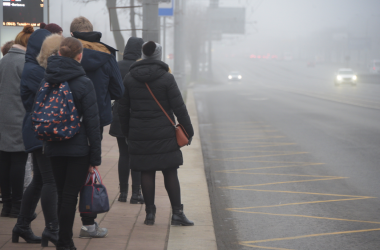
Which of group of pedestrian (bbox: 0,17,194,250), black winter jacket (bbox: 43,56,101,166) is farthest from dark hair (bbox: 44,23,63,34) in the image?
black winter jacket (bbox: 43,56,101,166)

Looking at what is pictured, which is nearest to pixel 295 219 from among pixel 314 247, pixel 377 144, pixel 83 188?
pixel 314 247

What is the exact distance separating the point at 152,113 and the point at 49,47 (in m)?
1.19

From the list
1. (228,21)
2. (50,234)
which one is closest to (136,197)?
(50,234)

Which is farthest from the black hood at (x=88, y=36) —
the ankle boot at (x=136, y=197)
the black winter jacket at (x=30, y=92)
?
the ankle boot at (x=136, y=197)

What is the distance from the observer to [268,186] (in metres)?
6.82

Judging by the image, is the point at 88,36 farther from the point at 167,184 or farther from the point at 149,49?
the point at 167,184

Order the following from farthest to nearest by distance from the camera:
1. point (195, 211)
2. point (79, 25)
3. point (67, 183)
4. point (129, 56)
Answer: point (129, 56) < point (195, 211) < point (79, 25) < point (67, 183)

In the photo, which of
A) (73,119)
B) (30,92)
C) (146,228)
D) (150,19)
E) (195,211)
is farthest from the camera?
(150,19)

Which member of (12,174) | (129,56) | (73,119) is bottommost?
(12,174)

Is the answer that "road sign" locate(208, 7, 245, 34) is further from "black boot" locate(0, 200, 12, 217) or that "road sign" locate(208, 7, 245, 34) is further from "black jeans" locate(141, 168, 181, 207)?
"black boot" locate(0, 200, 12, 217)

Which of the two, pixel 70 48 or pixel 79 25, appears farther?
pixel 79 25

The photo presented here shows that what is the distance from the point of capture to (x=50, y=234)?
3934 millimetres

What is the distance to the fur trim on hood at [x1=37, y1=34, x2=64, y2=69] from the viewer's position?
3730 mm

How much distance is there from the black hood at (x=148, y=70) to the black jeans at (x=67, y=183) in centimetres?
114
